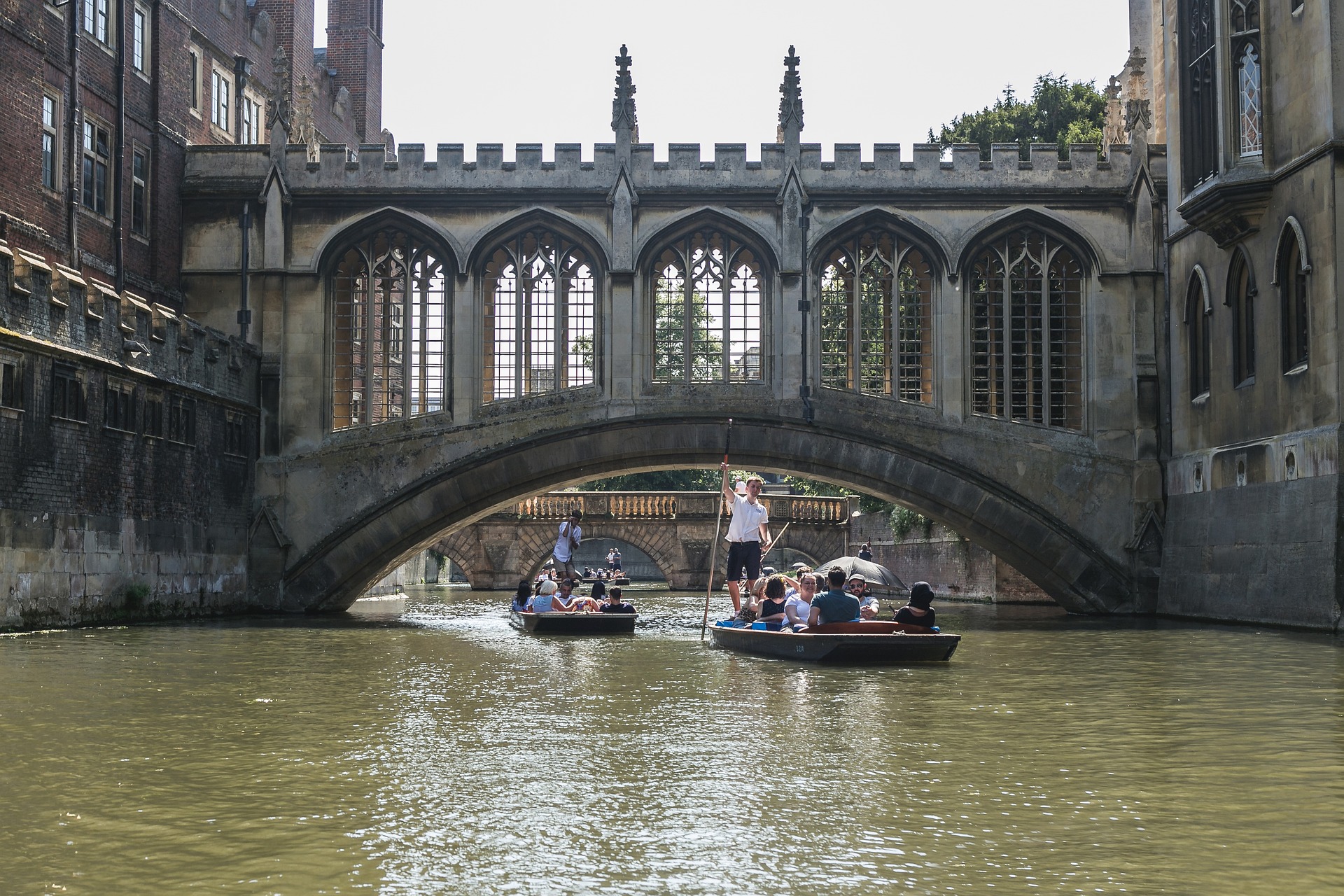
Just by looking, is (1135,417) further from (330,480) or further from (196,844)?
(196,844)

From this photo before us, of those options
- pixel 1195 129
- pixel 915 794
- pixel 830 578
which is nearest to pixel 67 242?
pixel 830 578

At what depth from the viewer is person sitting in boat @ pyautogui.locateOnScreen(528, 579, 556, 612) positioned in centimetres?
2256

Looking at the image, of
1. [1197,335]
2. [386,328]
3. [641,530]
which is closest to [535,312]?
[386,328]

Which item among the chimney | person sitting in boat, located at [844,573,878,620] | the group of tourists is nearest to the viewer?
person sitting in boat, located at [844,573,878,620]

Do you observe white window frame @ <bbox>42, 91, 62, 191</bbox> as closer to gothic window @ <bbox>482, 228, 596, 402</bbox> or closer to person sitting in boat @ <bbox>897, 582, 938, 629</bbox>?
gothic window @ <bbox>482, 228, 596, 402</bbox>

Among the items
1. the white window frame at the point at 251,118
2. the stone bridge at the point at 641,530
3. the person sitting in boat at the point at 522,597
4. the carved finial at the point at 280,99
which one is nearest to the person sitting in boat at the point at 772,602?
the person sitting in boat at the point at 522,597

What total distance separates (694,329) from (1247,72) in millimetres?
9879

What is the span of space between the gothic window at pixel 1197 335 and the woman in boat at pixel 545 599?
417 inches

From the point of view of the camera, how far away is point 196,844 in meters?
6.09

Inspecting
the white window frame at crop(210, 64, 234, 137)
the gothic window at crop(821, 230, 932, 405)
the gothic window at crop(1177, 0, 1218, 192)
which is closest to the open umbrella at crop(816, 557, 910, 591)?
the gothic window at crop(821, 230, 932, 405)

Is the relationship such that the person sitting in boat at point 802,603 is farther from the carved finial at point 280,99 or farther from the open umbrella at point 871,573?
the carved finial at point 280,99

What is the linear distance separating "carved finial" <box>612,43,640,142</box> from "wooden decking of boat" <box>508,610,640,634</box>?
29.5 feet

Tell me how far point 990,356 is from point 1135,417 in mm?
2605

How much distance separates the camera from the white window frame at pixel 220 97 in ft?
96.3
